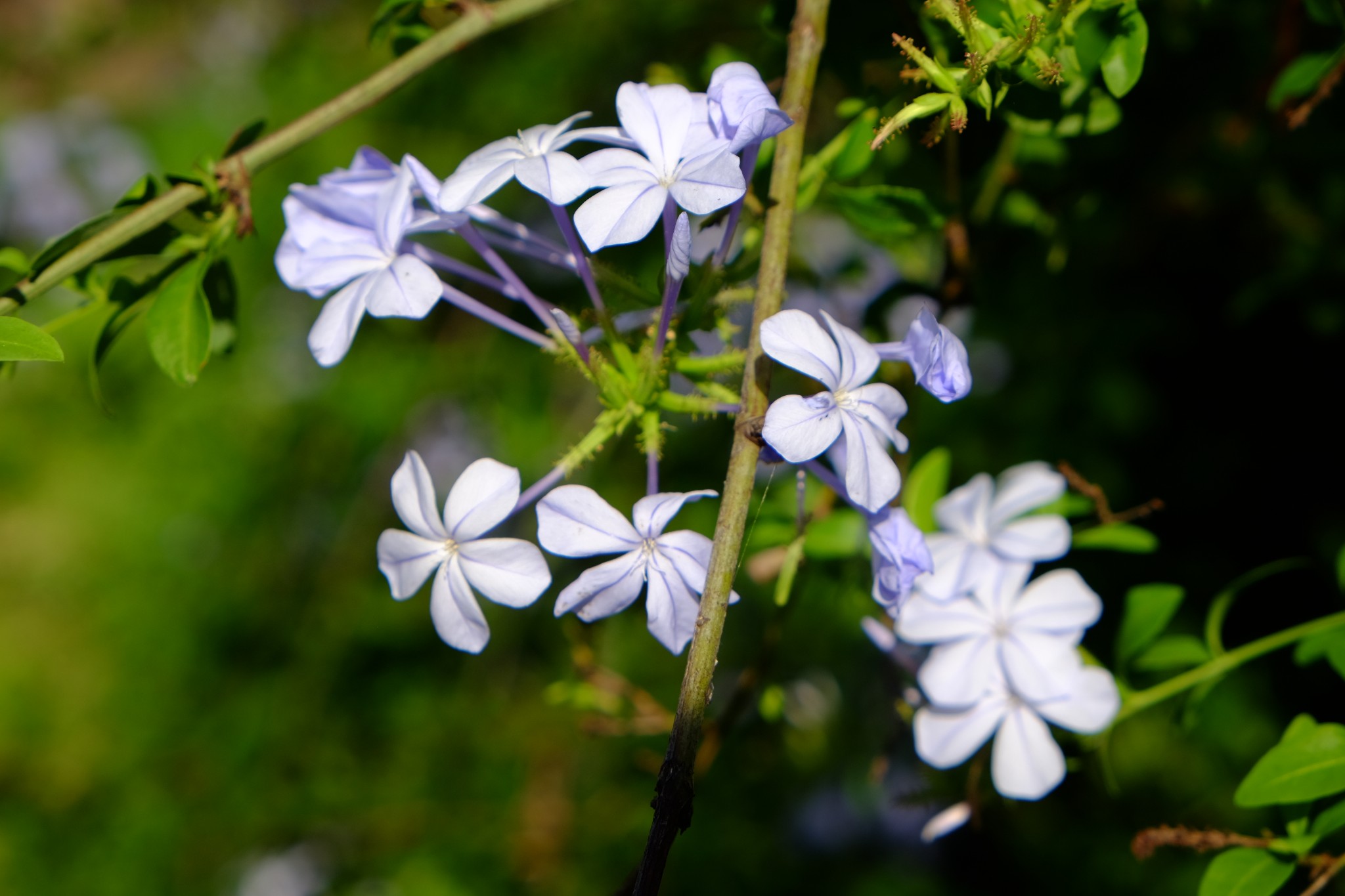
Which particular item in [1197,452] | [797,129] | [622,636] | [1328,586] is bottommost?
[622,636]

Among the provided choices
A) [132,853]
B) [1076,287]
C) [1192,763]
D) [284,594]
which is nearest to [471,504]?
[1076,287]

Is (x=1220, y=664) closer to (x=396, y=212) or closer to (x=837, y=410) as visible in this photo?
(x=837, y=410)

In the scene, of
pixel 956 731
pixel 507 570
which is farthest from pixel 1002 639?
pixel 507 570

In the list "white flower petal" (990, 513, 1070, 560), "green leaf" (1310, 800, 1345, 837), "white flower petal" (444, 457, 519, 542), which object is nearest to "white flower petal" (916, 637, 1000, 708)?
"white flower petal" (990, 513, 1070, 560)

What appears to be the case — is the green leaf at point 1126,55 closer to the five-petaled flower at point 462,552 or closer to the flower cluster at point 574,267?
the flower cluster at point 574,267

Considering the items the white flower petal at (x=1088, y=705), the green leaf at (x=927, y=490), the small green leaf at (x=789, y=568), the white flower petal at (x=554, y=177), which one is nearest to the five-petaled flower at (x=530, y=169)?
the white flower petal at (x=554, y=177)

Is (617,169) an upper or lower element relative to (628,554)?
upper

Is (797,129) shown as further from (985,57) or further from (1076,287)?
(1076,287)

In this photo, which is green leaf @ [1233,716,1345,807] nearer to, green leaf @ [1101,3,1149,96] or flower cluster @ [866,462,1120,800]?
flower cluster @ [866,462,1120,800]
